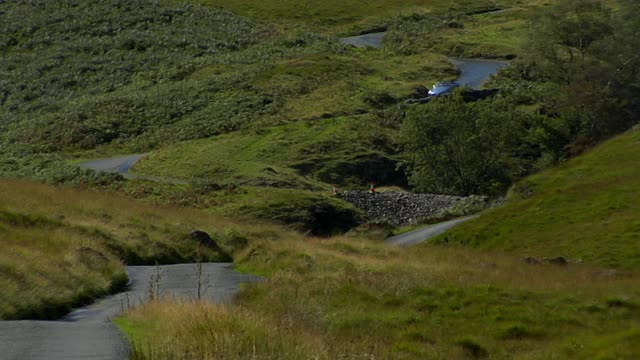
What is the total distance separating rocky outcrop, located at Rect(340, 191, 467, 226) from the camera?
209 feet

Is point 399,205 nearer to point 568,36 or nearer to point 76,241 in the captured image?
point 568,36

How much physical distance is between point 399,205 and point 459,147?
959 cm

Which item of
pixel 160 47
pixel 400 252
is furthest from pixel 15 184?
pixel 160 47

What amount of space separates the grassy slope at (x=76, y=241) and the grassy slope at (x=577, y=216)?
36.2ft

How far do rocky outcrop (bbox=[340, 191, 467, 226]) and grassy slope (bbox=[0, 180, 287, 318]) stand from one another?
16408mm

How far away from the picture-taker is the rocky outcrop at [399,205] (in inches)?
2509

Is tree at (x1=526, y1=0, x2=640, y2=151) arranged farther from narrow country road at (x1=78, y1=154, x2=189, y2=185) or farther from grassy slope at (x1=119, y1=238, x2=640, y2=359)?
grassy slope at (x1=119, y1=238, x2=640, y2=359)

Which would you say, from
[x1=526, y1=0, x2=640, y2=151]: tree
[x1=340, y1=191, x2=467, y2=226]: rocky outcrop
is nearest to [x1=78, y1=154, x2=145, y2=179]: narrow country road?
[x1=340, y1=191, x2=467, y2=226]: rocky outcrop

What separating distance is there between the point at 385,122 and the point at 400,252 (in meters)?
54.0

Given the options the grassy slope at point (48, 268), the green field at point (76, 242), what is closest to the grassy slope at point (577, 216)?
→ the green field at point (76, 242)

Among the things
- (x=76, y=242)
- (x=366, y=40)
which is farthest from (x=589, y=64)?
(x=366, y=40)

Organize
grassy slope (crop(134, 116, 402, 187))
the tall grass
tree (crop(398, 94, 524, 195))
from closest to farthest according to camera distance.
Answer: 1. the tall grass
2. tree (crop(398, 94, 524, 195))
3. grassy slope (crop(134, 116, 402, 187))

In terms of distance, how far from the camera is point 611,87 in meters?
71.0

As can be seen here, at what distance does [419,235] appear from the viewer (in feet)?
170
